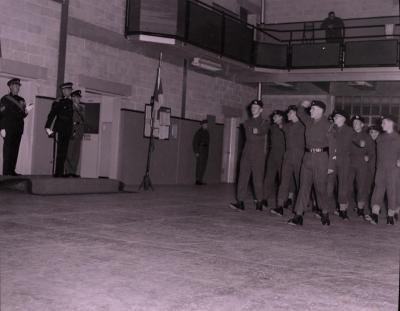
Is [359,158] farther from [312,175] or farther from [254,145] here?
[312,175]

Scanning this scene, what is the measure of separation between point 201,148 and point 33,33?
238 inches

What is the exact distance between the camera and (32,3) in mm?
10445

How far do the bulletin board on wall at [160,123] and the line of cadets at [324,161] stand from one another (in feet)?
16.4

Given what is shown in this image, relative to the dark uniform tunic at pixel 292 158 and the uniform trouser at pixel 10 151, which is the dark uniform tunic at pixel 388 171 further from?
the uniform trouser at pixel 10 151

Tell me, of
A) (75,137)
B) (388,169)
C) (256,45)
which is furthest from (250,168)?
(256,45)

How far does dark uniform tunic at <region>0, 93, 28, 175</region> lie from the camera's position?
9703 millimetres

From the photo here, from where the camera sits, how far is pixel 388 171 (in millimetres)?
7523

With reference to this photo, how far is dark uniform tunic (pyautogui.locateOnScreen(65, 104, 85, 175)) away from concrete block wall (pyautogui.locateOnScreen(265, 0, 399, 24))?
33.5 feet

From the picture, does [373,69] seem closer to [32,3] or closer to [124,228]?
[32,3]

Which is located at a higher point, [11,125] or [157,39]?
[157,39]

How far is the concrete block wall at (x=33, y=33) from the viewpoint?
9.96 metres

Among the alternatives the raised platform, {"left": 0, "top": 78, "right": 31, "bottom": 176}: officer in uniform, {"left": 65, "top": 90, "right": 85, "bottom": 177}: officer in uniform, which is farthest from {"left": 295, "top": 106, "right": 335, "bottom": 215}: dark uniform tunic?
{"left": 0, "top": 78, "right": 31, "bottom": 176}: officer in uniform

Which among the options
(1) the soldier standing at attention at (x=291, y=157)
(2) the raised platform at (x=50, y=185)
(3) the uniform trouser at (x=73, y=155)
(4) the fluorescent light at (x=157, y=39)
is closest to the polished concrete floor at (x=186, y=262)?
(1) the soldier standing at attention at (x=291, y=157)

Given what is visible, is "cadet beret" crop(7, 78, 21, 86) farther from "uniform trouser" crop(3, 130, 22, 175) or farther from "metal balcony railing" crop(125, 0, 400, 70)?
"metal balcony railing" crop(125, 0, 400, 70)
